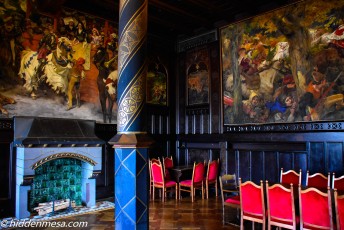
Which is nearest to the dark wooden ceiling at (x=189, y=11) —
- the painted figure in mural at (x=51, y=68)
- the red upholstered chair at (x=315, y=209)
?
the painted figure in mural at (x=51, y=68)

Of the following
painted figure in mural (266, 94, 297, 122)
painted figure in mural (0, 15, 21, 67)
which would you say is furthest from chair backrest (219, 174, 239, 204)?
painted figure in mural (0, 15, 21, 67)

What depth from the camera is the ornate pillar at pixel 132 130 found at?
3049 millimetres

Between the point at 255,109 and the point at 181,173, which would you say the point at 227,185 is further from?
the point at 255,109

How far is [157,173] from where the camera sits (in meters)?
6.73

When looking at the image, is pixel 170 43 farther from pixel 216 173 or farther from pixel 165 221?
pixel 165 221

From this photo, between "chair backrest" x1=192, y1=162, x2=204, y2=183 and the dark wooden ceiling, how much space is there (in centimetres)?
369

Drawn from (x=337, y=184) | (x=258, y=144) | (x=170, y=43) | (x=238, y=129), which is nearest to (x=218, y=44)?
(x=170, y=43)

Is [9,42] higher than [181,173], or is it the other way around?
[9,42]

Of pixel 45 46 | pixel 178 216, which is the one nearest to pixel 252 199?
pixel 178 216

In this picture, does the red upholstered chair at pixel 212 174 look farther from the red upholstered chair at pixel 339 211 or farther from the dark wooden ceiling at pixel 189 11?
the red upholstered chair at pixel 339 211

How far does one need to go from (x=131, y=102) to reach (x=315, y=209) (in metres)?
2.44

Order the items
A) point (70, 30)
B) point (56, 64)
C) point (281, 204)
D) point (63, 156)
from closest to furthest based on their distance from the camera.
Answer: point (281, 204) < point (63, 156) < point (56, 64) < point (70, 30)

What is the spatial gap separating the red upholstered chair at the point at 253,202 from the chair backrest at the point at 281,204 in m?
0.11

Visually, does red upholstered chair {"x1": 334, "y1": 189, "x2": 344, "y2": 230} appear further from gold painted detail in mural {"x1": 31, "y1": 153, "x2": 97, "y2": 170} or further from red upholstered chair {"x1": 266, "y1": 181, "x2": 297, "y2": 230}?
gold painted detail in mural {"x1": 31, "y1": 153, "x2": 97, "y2": 170}
